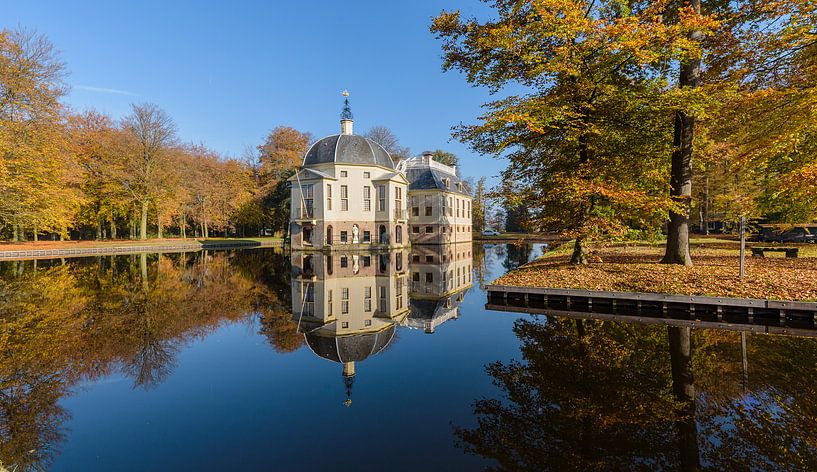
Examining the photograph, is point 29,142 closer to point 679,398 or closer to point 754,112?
point 679,398

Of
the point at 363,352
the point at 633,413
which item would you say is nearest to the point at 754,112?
the point at 633,413

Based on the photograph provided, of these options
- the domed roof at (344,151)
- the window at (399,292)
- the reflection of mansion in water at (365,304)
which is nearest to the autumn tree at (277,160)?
the domed roof at (344,151)

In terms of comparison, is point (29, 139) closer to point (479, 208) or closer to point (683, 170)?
point (683, 170)

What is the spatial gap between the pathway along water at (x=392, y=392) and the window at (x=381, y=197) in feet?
76.7

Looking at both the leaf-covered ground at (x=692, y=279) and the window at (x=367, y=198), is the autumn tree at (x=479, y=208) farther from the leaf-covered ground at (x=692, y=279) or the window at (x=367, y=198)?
the leaf-covered ground at (x=692, y=279)

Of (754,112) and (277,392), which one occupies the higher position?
(754,112)

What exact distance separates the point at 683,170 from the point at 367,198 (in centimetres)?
2535

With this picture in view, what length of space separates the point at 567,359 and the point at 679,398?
1.76m

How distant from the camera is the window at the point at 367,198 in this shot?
33344 millimetres

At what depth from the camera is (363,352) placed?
25.1 feet

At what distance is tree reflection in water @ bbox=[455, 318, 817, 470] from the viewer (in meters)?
3.74

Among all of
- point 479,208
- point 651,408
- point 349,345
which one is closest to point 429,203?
point 479,208

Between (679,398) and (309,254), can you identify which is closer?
(679,398)

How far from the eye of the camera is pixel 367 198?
33.4 m
